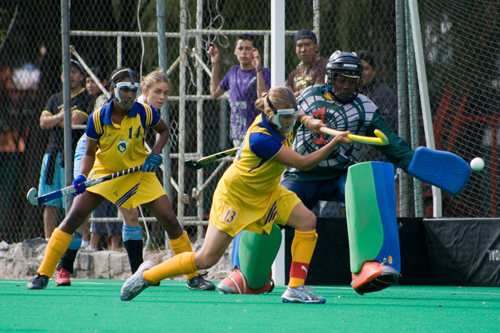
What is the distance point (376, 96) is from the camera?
6691 mm

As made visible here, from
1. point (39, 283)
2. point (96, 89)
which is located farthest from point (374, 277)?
point (96, 89)

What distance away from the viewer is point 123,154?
5441 mm

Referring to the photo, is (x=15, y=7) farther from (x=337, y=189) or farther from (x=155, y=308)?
(x=155, y=308)

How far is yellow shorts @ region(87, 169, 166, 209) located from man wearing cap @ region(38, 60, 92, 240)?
1841mm

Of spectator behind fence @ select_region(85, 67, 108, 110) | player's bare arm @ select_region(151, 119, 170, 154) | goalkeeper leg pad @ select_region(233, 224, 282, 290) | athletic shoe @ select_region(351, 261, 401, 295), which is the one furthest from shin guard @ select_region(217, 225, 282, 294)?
spectator behind fence @ select_region(85, 67, 108, 110)

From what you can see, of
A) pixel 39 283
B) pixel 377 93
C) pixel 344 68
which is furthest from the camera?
pixel 377 93

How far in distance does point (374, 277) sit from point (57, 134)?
400 centimetres

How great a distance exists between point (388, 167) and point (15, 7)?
6.43m

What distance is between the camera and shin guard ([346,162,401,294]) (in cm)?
434

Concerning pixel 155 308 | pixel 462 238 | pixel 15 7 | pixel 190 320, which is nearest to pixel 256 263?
pixel 155 308

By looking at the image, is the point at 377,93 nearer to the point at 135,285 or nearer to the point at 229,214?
the point at 229,214

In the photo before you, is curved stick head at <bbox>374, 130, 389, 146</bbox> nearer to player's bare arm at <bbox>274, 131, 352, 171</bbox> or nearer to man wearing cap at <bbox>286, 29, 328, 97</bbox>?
player's bare arm at <bbox>274, 131, 352, 171</bbox>

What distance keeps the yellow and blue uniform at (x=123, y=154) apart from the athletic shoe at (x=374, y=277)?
1.66m

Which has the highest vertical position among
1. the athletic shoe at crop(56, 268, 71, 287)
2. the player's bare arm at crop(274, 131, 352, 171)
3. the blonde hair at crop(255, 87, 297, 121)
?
the blonde hair at crop(255, 87, 297, 121)
